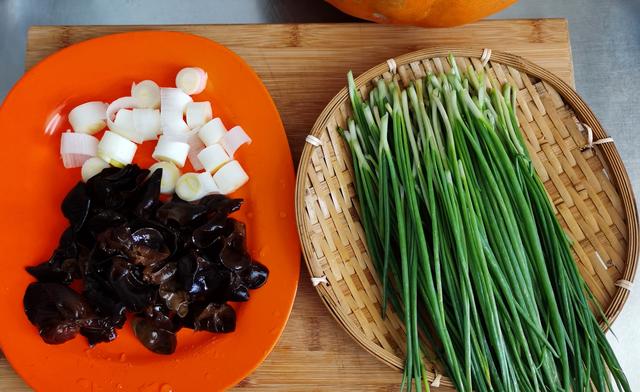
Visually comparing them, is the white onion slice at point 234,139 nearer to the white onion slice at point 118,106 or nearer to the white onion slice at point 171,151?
the white onion slice at point 171,151

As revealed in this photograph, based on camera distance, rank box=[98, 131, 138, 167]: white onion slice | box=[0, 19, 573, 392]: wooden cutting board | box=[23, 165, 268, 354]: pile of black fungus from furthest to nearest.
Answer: box=[0, 19, 573, 392]: wooden cutting board, box=[98, 131, 138, 167]: white onion slice, box=[23, 165, 268, 354]: pile of black fungus

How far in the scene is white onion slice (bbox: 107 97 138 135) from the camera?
1.26 metres

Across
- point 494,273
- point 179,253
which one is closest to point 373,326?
point 494,273

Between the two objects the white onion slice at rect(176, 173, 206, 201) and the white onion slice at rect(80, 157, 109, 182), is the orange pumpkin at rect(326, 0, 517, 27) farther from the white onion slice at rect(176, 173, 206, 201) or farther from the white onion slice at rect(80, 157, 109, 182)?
the white onion slice at rect(80, 157, 109, 182)

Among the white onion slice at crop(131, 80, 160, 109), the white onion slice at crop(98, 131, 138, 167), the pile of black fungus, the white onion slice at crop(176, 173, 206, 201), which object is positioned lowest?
the pile of black fungus

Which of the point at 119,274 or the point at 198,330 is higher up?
the point at 119,274

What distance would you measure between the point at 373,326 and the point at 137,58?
0.81 m

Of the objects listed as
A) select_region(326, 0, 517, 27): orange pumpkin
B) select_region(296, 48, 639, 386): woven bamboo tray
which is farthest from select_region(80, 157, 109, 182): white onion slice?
select_region(326, 0, 517, 27): orange pumpkin

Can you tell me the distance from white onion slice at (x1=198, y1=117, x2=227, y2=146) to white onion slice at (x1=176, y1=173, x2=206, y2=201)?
94 mm

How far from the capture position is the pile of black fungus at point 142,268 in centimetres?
113

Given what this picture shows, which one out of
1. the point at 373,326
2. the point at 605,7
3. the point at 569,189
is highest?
the point at 605,7

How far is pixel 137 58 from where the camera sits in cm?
129

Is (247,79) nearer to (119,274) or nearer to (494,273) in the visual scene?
(119,274)

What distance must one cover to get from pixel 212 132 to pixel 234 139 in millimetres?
51
